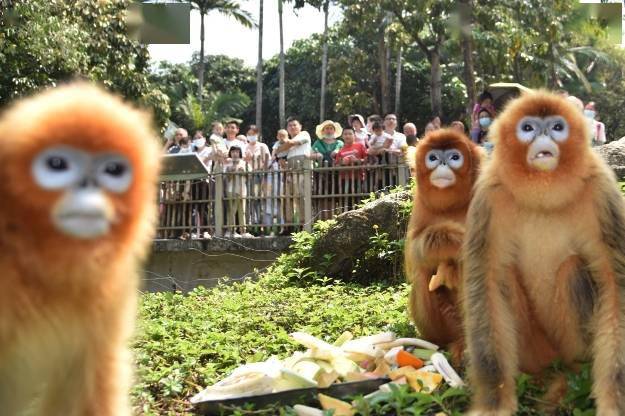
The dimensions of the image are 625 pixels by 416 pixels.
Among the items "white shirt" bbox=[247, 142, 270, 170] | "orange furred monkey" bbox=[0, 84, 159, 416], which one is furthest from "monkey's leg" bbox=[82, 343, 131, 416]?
"white shirt" bbox=[247, 142, 270, 170]

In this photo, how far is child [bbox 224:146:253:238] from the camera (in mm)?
12898

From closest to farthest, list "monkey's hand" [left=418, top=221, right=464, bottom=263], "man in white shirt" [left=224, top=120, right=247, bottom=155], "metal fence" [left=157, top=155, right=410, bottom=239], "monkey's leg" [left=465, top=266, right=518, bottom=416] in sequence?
"monkey's leg" [left=465, top=266, right=518, bottom=416] → "monkey's hand" [left=418, top=221, right=464, bottom=263] → "metal fence" [left=157, top=155, right=410, bottom=239] → "man in white shirt" [left=224, top=120, right=247, bottom=155]

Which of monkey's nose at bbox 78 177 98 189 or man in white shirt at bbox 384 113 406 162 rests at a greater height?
man in white shirt at bbox 384 113 406 162

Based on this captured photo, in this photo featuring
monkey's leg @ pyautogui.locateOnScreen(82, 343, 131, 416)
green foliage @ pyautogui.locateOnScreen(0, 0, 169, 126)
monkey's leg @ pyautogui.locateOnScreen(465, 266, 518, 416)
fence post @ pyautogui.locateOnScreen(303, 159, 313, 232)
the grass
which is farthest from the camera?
green foliage @ pyautogui.locateOnScreen(0, 0, 169, 126)

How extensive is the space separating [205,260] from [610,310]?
9.75 m

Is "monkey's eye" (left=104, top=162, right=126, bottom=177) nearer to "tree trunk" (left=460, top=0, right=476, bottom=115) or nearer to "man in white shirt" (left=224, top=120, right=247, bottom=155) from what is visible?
"man in white shirt" (left=224, top=120, right=247, bottom=155)

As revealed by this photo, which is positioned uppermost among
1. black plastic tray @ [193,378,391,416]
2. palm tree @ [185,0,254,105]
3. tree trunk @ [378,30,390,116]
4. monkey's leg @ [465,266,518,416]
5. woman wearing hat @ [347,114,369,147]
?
palm tree @ [185,0,254,105]

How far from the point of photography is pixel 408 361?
4.80 metres

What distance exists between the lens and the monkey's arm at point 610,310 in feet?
12.5

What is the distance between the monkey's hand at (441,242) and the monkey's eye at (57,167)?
9.84ft

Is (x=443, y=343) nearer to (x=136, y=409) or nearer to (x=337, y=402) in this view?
(x=337, y=402)

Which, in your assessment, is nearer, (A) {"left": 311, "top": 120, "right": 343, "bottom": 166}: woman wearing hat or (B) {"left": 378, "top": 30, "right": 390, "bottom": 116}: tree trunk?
(A) {"left": 311, "top": 120, "right": 343, "bottom": 166}: woman wearing hat

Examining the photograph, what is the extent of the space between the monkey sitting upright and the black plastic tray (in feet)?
2.31

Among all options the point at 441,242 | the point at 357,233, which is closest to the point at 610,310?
the point at 441,242
